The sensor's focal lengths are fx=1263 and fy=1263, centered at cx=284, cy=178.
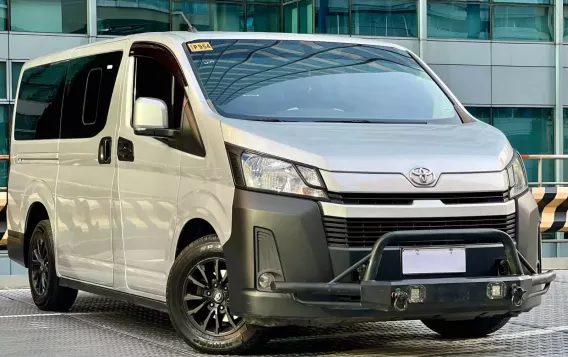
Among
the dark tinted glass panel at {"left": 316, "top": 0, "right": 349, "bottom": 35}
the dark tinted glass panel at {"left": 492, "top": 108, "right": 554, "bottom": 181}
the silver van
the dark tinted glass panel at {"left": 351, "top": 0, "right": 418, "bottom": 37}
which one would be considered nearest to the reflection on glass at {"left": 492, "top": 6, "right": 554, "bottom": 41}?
the dark tinted glass panel at {"left": 492, "top": 108, "right": 554, "bottom": 181}

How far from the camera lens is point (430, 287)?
248 inches

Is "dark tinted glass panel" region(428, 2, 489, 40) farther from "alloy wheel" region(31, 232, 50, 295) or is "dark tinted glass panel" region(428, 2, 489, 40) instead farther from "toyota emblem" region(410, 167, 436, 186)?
"toyota emblem" region(410, 167, 436, 186)

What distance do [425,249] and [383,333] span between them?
1872 mm

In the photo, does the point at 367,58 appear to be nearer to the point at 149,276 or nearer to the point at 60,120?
the point at 149,276

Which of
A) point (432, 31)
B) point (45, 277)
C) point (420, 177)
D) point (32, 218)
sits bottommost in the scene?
point (45, 277)

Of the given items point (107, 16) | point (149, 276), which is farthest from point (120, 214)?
point (107, 16)

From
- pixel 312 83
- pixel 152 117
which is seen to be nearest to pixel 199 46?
pixel 152 117

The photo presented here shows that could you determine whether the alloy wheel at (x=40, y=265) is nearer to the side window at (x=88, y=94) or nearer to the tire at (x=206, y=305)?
the side window at (x=88, y=94)

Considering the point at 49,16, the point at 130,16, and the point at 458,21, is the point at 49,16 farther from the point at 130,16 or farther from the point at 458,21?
the point at 458,21

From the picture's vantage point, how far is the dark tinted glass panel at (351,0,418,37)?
33.1 metres

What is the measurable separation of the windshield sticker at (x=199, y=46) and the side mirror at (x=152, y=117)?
0.49 meters

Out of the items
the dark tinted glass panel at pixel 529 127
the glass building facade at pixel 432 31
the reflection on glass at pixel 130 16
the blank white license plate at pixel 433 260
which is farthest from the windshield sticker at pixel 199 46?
the dark tinted glass panel at pixel 529 127

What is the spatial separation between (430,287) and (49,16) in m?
25.9

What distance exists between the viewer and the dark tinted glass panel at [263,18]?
108ft
